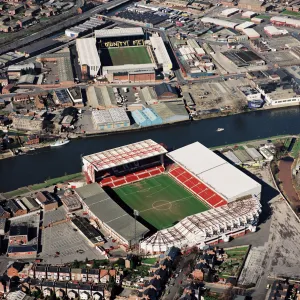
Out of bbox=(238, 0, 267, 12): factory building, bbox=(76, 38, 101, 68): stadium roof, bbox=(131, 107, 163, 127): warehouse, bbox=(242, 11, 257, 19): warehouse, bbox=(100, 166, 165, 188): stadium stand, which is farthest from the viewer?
bbox=(238, 0, 267, 12): factory building

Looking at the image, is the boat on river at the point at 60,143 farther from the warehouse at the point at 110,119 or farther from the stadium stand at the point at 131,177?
the stadium stand at the point at 131,177

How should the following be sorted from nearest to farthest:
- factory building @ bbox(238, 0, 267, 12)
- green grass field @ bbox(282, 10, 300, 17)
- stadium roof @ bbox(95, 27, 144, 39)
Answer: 1. stadium roof @ bbox(95, 27, 144, 39)
2. green grass field @ bbox(282, 10, 300, 17)
3. factory building @ bbox(238, 0, 267, 12)

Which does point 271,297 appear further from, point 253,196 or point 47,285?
point 47,285

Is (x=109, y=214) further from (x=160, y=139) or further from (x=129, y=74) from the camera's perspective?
(x=129, y=74)

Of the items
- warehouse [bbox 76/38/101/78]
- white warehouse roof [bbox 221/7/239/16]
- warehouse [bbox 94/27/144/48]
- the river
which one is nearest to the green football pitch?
the river

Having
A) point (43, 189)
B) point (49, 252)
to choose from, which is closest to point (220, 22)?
point (43, 189)

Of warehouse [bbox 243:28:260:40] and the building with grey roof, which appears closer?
the building with grey roof

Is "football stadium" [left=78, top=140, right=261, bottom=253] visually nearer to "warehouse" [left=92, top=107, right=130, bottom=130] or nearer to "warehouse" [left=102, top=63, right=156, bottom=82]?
"warehouse" [left=92, top=107, right=130, bottom=130]
